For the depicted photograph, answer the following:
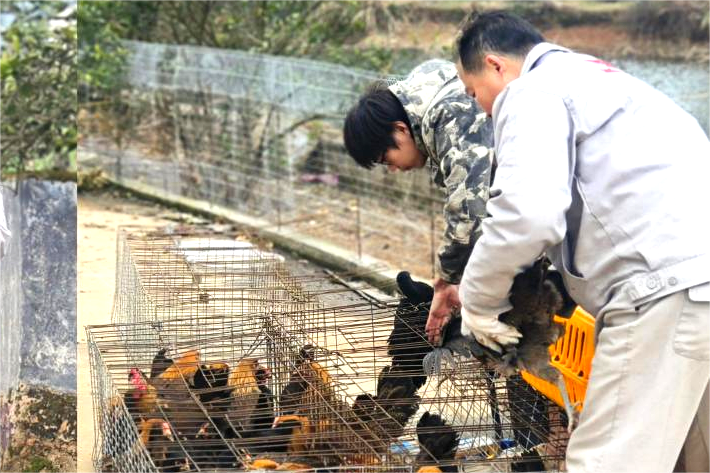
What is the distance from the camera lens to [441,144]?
448cm

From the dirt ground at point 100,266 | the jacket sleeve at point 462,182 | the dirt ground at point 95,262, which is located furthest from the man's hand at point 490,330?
the dirt ground at point 95,262

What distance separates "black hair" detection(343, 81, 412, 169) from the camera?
4500mm

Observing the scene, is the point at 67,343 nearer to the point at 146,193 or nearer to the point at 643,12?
the point at 146,193

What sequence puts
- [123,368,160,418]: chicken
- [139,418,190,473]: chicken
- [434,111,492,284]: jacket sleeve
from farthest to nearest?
[434,111,492,284]: jacket sleeve
[123,368,160,418]: chicken
[139,418,190,473]: chicken

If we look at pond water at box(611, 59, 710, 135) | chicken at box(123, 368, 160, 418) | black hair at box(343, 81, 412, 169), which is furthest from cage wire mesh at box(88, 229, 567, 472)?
pond water at box(611, 59, 710, 135)

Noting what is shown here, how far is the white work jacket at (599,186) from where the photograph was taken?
3.18m

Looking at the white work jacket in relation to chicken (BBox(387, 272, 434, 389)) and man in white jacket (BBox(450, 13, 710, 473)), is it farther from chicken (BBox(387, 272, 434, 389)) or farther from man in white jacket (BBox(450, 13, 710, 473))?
chicken (BBox(387, 272, 434, 389))

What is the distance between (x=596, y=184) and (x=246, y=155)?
790 centimetres

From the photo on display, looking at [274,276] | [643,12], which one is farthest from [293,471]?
[643,12]

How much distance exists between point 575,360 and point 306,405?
1.07 meters

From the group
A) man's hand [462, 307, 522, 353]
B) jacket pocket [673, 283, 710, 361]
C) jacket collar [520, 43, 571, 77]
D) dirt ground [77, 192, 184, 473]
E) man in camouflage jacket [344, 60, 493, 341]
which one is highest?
jacket collar [520, 43, 571, 77]

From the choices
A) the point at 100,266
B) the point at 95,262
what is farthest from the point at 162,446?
the point at 95,262

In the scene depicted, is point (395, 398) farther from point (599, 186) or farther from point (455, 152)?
point (599, 186)

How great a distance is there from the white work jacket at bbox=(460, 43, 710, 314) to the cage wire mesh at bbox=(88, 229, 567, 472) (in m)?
0.77
